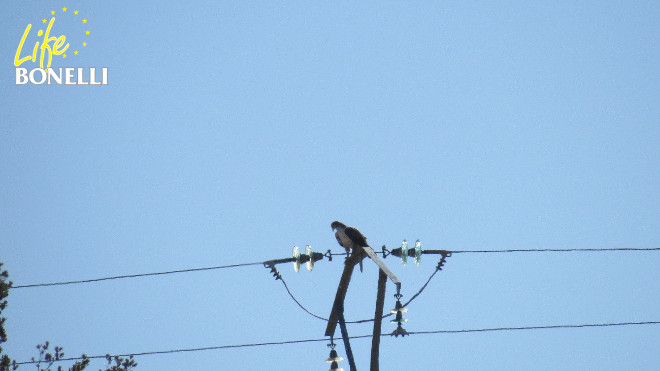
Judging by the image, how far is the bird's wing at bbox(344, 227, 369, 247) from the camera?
434 inches

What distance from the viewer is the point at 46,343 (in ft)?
49.5

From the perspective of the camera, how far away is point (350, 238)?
11.1m

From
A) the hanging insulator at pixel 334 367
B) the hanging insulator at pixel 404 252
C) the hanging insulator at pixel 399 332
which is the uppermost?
the hanging insulator at pixel 404 252

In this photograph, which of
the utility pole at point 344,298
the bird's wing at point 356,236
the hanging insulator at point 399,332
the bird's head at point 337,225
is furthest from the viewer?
the bird's head at point 337,225

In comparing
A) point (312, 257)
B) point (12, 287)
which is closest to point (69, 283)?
point (12, 287)

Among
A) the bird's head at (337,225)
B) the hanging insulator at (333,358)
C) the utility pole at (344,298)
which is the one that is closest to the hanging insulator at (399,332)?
the utility pole at (344,298)

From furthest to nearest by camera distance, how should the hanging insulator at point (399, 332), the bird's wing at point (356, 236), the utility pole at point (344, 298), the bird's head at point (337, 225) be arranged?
the bird's head at point (337, 225)
the bird's wing at point (356, 236)
the hanging insulator at point (399, 332)
the utility pole at point (344, 298)

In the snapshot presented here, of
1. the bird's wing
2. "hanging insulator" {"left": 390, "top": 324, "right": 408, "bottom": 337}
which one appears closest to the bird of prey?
the bird's wing

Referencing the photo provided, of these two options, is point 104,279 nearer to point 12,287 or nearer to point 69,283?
point 69,283

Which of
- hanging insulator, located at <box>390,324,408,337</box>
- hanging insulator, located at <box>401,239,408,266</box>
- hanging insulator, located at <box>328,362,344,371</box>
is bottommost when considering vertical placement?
hanging insulator, located at <box>328,362,344,371</box>

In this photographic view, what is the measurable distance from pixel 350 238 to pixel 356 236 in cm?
9

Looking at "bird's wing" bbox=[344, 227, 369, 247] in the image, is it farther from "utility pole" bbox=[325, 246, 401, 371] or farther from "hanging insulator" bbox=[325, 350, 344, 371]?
"hanging insulator" bbox=[325, 350, 344, 371]

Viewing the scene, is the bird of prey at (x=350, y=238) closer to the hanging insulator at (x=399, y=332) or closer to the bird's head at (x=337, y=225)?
the bird's head at (x=337, y=225)

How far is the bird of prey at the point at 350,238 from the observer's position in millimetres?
11031
